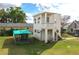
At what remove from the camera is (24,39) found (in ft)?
14.7

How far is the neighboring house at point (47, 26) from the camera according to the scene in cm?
444

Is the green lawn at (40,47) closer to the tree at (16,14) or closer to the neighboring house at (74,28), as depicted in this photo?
the neighboring house at (74,28)

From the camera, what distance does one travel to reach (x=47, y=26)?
174 inches

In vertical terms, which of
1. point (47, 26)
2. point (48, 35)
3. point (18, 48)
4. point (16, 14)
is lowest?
point (18, 48)

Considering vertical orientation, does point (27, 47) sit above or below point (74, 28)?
below

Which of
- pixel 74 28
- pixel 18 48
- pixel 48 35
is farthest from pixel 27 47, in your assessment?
pixel 74 28

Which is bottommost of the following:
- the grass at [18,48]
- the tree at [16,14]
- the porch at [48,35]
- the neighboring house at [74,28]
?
the grass at [18,48]

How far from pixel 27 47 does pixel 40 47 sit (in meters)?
0.18

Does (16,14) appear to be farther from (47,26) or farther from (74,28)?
(74,28)

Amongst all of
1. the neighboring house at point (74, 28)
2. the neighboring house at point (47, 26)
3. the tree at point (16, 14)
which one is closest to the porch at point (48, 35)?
the neighboring house at point (47, 26)

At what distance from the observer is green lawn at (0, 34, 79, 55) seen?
4426mm

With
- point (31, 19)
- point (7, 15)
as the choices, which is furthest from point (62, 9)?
point (7, 15)

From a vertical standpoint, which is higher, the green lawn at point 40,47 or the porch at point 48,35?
the porch at point 48,35
